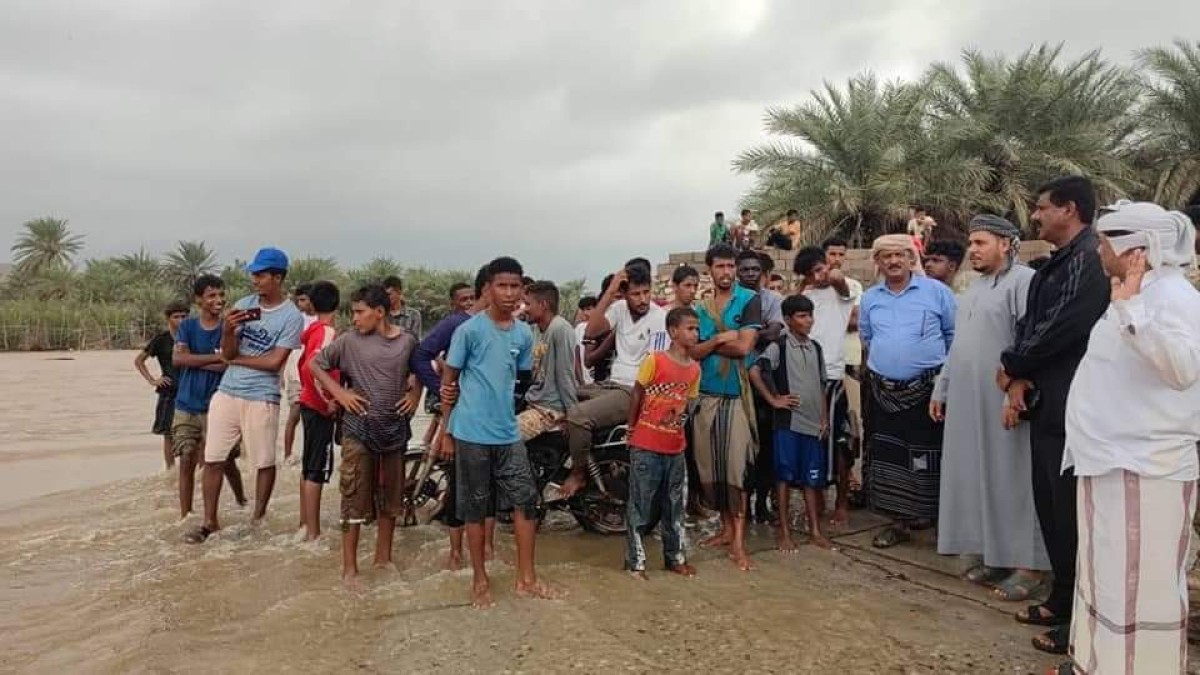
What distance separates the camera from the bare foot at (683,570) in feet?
16.4

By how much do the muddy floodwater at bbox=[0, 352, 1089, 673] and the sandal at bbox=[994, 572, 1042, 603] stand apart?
13 centimetres

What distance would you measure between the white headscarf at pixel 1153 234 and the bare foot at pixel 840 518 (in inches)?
137

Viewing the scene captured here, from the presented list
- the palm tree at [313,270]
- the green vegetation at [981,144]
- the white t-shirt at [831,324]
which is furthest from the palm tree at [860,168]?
the palm tree at [313,270]

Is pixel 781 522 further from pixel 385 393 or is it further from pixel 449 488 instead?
pixel 385 393

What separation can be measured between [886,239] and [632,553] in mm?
2595

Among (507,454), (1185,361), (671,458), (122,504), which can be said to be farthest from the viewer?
(122,504)

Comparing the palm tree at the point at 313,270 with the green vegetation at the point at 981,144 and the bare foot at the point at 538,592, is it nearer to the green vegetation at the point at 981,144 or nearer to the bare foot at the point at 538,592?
the green vegetation at the point at 981,144

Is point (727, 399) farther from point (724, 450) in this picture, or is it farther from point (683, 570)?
point (683, 570)


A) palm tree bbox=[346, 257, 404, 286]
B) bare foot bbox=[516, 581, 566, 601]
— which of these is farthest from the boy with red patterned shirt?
palm tree bbox=[346, 257, 404, 286]

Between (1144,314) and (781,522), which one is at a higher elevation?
(1144,314)

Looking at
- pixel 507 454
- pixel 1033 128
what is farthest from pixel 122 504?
pixel 1033 128

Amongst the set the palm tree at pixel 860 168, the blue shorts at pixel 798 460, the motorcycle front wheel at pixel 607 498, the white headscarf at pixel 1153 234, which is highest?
the palm tree at pixel 860 168

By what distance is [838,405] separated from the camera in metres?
6.12

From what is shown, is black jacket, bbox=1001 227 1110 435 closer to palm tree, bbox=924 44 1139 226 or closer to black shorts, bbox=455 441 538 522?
black shorts, bbox=455 441 538 522
